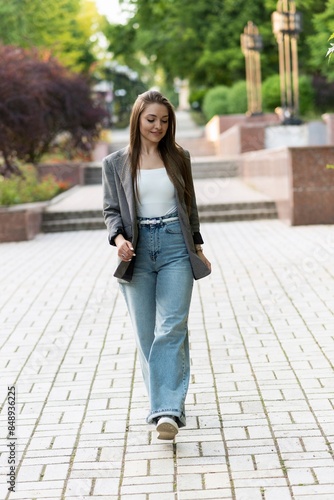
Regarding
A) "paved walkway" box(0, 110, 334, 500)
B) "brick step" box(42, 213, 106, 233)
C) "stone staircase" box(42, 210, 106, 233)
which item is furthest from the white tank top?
"brick step" box(42, 213, 106, 233)

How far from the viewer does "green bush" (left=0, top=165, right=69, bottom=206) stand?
58.5ft

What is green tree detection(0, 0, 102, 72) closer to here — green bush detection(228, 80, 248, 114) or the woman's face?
green bush detection(228, 80, 248, 114)

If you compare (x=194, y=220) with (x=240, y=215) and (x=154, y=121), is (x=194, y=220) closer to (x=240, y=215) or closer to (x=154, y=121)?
(x=154, y=121)

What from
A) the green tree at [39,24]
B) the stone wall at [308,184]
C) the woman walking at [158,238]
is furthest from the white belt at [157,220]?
the green tree at [39,24]

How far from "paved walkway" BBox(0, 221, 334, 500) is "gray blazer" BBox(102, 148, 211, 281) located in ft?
2.89

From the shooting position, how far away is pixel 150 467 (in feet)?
15.0

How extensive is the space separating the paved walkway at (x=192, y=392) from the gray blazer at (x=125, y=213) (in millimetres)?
881

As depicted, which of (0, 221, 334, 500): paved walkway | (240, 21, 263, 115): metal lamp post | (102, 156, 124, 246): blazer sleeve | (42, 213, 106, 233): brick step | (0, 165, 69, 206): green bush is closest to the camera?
(0, 221, 334, 500): paved walkway

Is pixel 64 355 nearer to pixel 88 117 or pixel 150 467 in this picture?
pixel 150 467

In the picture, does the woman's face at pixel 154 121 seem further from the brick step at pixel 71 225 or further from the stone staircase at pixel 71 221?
the brick step at pixel 71 225

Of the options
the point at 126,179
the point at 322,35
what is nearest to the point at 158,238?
the point at 126,179

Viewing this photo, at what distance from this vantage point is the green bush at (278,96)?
1281 inches

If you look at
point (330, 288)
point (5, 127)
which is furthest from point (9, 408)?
point (5, 127)

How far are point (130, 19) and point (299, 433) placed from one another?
131ft
